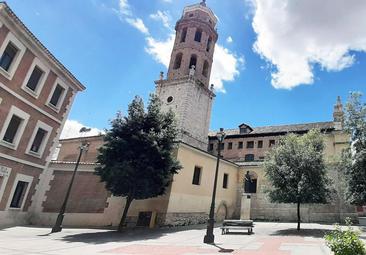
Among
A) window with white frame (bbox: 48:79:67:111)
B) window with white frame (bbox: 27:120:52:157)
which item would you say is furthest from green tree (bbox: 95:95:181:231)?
window with white frame (bbox: 48:79:67:111)

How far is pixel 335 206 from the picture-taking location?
25.3 m

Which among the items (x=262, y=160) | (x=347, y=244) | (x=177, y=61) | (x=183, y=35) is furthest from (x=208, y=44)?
(x=347, y=244)

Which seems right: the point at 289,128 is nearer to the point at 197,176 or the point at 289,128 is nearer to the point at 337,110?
the point at 337,110

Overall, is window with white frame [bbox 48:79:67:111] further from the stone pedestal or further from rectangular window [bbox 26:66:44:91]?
the stone pedestal

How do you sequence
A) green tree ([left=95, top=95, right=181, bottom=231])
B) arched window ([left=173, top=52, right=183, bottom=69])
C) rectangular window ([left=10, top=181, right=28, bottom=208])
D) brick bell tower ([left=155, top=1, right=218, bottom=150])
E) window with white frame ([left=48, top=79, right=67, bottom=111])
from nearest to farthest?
green tree ([left=95, top=95, right=181, bottom=231]) < rectangular window ([left=10, top=181, right=28, bottom=208]) < window with white frame ([left=48, top=79, right=67, bottom=111]) < brick bell tower ([left=155, top=1, right=218, bottom=150]) < arched window ([left=173, top=52, right=183, bottom=69])

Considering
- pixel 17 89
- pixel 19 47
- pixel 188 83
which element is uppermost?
pixel 188 83

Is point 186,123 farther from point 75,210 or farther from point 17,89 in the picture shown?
point 17,89

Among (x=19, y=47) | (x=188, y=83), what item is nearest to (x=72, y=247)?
(x=19, y=47)

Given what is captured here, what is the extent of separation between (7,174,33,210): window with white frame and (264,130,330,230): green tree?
16.1 m

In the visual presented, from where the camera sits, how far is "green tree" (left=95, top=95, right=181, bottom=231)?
16234mm

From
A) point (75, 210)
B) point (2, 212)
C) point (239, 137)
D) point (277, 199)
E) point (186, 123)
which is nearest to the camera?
point (2, 212)

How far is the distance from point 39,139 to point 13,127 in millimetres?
2392

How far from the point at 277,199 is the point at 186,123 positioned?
2024cm

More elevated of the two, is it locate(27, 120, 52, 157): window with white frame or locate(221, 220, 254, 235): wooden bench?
locate(27, 120, 52, 157): window with white frame
